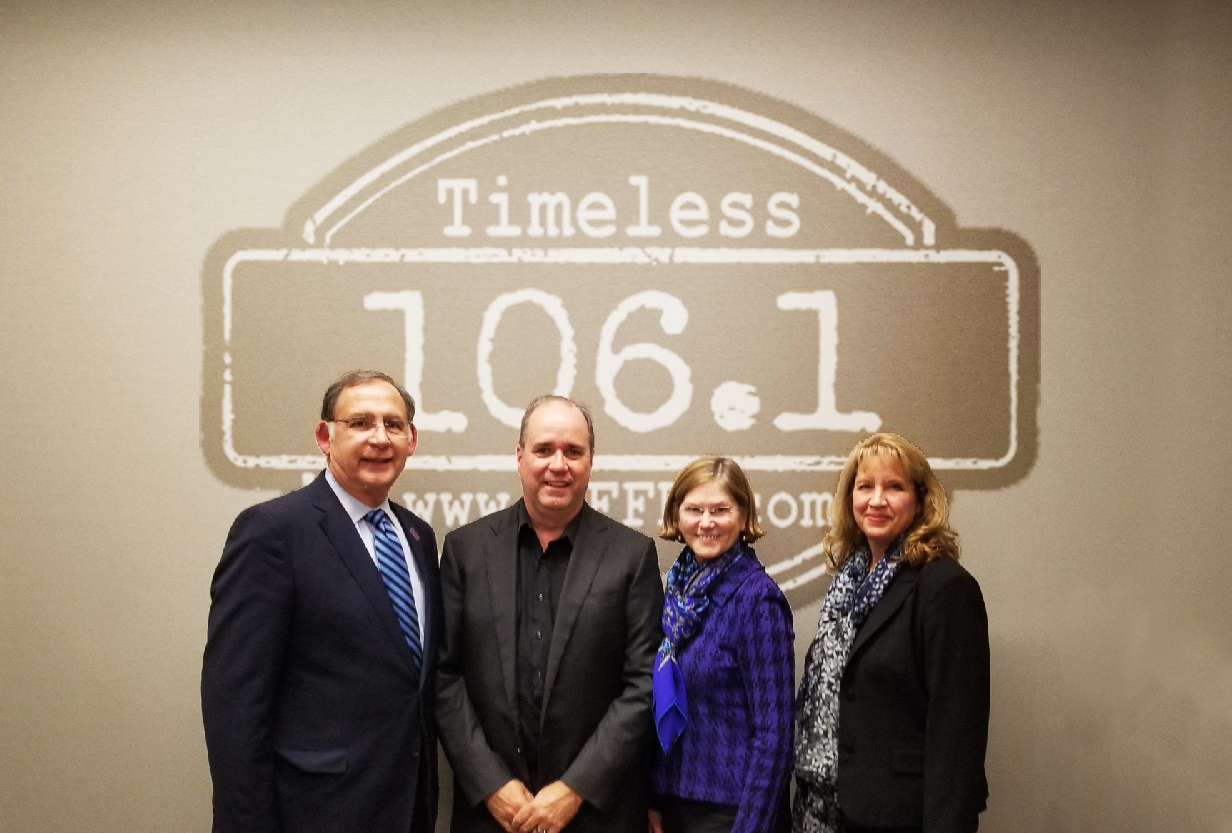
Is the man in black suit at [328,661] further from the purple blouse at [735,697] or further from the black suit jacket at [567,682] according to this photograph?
the purple blouse at [735,697]

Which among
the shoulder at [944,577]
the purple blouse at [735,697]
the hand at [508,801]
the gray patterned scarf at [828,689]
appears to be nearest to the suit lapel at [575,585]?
the hand at [508,801]

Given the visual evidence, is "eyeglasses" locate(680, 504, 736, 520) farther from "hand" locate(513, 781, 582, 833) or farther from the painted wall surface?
"hand" locate(513, 781, 582, 833)

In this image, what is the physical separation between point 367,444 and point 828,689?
1316 mm

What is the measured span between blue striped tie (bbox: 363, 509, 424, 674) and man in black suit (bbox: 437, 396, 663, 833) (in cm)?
9

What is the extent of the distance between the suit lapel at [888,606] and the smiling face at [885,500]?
114 millimetres

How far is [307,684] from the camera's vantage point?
246 cm

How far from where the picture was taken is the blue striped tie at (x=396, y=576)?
2572 millimetres

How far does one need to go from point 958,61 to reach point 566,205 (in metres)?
1.35

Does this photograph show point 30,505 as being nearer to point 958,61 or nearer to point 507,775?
point 507,775

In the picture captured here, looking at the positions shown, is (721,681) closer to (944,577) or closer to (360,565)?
(944,577)

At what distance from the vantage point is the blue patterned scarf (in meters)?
2.54

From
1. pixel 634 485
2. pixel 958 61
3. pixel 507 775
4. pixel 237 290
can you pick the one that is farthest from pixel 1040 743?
pixel 237 290

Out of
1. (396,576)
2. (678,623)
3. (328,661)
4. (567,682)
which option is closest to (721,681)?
(678,623)

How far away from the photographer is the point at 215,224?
331 cm
